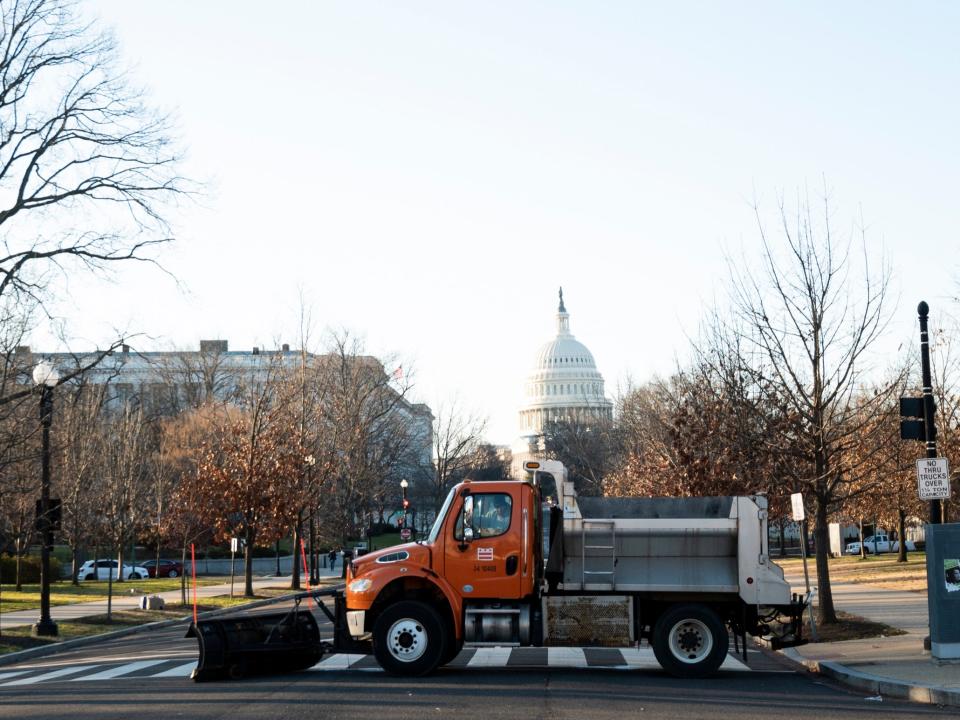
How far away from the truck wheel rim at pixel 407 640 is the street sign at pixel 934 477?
23.6ft

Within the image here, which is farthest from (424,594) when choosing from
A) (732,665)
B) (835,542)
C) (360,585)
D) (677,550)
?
(835,542)

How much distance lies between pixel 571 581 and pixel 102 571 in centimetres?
5189

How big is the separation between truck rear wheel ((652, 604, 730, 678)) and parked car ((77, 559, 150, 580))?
47680 millimetres

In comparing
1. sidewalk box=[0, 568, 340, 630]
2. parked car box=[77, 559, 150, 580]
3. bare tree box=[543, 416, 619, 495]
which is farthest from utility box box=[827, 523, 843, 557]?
parked car box=[77, 559, 150, 580]

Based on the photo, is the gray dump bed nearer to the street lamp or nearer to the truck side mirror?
the truck side mirror

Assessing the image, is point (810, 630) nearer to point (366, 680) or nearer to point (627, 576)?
point (627, 576)

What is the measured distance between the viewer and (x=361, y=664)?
17781mm

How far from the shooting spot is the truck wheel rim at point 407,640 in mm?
15883

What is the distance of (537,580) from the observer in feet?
52.7

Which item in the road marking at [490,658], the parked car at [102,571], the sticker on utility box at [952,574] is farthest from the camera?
the parked car at [102,571]

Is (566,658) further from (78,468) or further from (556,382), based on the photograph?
(556,382)

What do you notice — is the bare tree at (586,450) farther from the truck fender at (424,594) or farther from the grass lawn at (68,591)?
the truck fender at (424,594)

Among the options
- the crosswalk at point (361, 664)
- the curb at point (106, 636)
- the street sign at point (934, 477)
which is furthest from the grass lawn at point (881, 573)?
the curb at point (106, 636)

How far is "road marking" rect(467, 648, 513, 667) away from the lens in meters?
17.7
